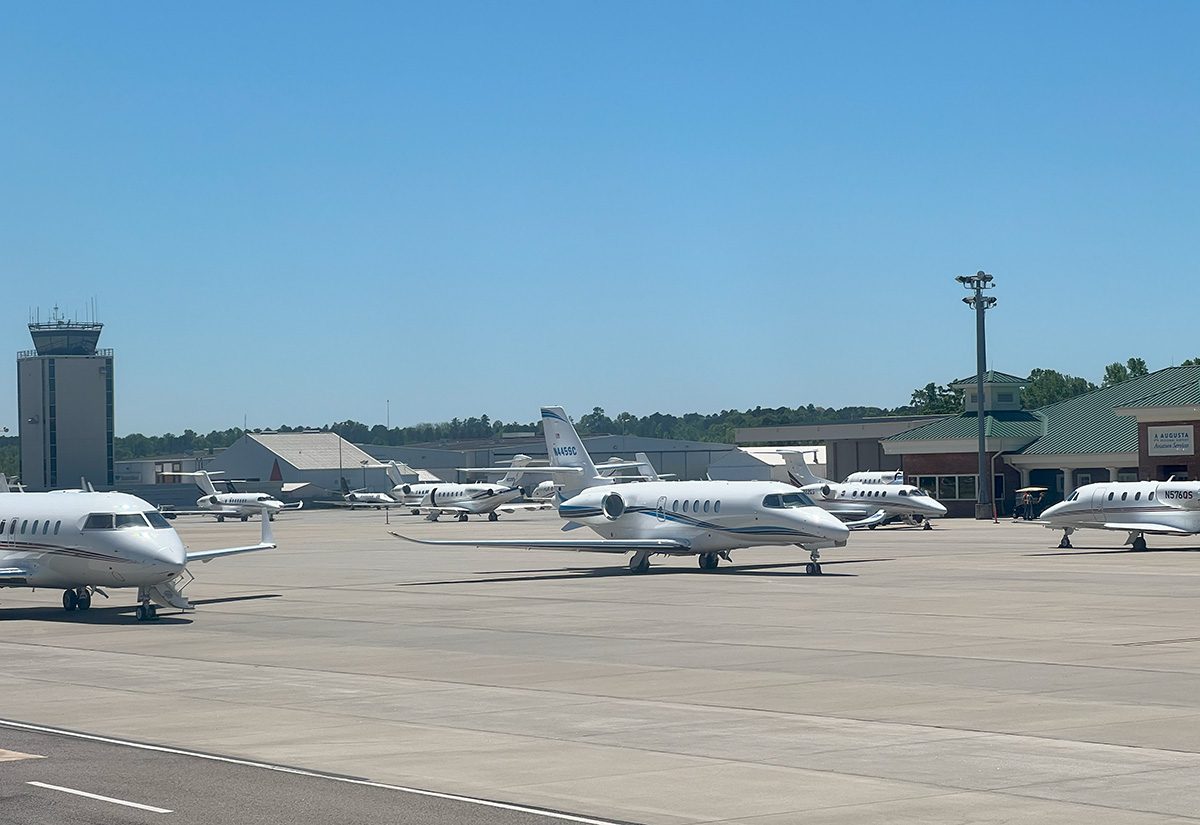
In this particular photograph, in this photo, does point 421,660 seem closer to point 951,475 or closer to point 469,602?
point 469,602

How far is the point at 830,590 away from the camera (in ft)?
128

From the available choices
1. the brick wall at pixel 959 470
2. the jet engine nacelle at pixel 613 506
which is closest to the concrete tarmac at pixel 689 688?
the jet engine nacelle at pixel 613 506

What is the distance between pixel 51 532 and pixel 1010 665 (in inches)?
815

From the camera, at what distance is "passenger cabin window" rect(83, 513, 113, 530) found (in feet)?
110

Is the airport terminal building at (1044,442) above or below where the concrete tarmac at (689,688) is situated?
above

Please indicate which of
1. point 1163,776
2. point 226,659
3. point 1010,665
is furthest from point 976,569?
point 1163,776

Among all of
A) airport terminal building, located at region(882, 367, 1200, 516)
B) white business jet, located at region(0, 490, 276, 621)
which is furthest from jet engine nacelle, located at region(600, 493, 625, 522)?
airport terminal building, located at region(882, 367, 1200, 516)

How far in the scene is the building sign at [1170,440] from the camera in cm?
8219

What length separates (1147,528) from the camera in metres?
56.2

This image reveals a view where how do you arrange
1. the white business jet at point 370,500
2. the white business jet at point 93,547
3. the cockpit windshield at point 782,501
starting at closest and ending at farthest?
the white business jet at point 93,547
the cockpit windshield at point 782,501
the white business jet at point 370,500

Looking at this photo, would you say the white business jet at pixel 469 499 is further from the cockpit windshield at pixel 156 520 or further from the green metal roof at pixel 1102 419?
the cockpit windshield at pixel 156 520

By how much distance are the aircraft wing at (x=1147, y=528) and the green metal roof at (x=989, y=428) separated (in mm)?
40773

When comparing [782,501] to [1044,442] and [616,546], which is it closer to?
[616,546]

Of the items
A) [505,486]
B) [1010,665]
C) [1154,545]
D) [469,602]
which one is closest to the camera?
[1010,665]
